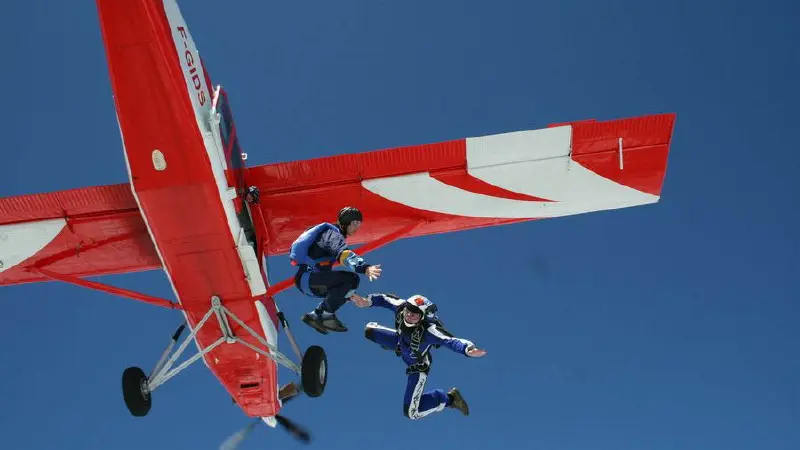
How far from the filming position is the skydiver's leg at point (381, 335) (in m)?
9.59

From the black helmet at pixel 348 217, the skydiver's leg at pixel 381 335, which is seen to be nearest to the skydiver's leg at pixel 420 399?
the skydiver's leg at pixel 381 335

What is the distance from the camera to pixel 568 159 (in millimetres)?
9391

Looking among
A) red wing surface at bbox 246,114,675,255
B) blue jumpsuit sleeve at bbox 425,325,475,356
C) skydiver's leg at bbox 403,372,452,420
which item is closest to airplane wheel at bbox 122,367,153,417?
red wing surface at bbox 246,114,675,255

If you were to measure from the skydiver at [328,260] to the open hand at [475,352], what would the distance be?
1.29 metres

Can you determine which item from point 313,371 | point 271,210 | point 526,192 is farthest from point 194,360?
point 526,192

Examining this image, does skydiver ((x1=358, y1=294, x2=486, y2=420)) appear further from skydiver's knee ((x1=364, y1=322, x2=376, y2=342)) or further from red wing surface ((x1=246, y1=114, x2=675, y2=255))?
red wing surface ((x1=246, y1=114, x2=675, y2=255))

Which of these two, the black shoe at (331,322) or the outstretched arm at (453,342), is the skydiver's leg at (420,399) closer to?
the outstretched arm at (453,342)

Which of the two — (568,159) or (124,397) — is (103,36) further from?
(568,159)

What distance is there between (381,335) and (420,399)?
89 centimetres

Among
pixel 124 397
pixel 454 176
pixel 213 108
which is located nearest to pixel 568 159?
pixel 454 176

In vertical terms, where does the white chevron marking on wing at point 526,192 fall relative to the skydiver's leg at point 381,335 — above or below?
above

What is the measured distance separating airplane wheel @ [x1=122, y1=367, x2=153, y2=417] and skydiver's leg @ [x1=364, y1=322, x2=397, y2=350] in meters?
2.70

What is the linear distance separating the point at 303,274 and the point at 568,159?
11.2ft

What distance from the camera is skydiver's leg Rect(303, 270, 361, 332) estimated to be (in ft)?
27.5
